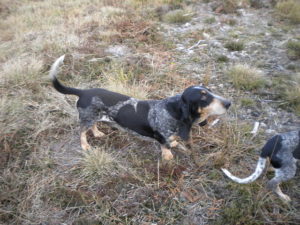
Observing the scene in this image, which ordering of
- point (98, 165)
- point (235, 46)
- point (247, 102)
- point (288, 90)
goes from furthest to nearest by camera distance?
point (235, 46) → point (288, 90) → point (247, 102) → point (98, 165)

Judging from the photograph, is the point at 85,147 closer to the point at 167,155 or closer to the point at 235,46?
the point at 167,155

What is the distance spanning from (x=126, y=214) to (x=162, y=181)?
0.61m

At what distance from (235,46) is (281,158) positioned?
4.24 meters

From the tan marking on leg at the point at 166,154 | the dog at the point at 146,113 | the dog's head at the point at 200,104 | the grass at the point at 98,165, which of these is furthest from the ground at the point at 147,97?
the dog's head at the point at 200,104

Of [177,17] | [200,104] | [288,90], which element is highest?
[200,104]

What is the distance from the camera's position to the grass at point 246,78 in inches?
191

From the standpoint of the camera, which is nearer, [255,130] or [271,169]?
[271,169]

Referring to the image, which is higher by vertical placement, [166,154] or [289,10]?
[289,10]

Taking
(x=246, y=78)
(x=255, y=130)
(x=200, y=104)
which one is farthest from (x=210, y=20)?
(x=200, y=104)

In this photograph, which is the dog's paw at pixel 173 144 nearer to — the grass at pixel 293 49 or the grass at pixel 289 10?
the grass at pixel 293 49

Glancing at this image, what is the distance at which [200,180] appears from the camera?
3113 millimetres

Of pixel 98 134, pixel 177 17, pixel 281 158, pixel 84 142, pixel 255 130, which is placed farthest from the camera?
pixel 177 17

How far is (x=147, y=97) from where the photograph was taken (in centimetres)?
454

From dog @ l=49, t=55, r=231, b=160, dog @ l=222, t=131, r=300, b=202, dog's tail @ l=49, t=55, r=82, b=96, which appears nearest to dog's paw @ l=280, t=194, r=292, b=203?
dog @ l=222, t=131, r=300, b=202
